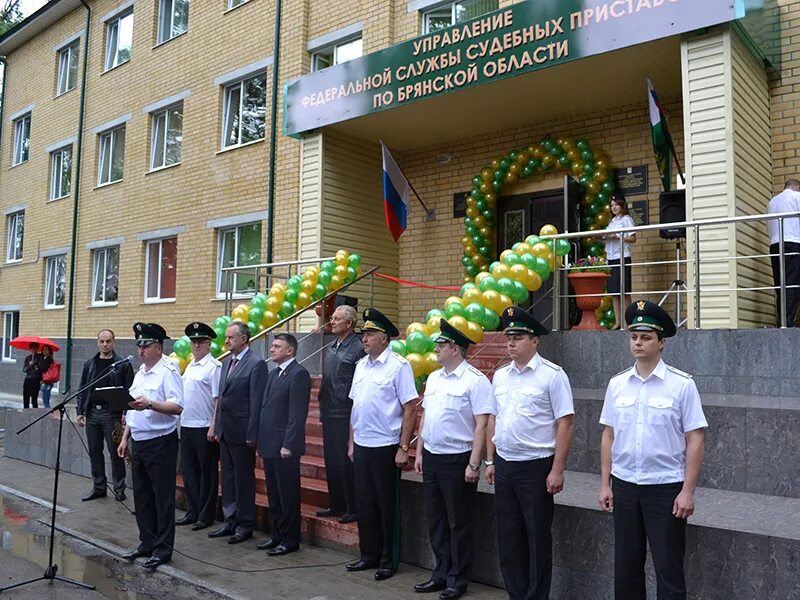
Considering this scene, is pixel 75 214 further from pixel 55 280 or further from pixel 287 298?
pixel 287 298

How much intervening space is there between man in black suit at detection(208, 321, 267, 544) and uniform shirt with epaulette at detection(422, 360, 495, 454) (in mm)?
2076

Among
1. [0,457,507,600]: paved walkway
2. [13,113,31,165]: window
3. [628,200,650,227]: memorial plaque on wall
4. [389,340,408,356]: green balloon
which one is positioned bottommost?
[0,457,507,600]: paved walkway

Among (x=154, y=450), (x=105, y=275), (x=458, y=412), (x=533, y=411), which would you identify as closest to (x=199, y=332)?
(x=154, y=450)

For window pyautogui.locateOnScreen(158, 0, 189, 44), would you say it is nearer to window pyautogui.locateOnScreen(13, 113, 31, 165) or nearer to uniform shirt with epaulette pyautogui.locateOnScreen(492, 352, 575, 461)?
window pyautogui.locateOnScreen(13, 113, 31, 165)

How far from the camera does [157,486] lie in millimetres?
5957

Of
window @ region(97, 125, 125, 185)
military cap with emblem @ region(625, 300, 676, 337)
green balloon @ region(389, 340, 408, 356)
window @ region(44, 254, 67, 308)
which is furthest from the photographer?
window @ region(44, 254, 67, 308)

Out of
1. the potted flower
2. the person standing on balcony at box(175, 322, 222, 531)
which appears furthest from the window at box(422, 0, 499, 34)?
the person standing on balcony at box(175, 322, 222, 531)

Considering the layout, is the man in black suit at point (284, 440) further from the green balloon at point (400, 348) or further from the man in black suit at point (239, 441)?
the green balloon at point (400, 348)

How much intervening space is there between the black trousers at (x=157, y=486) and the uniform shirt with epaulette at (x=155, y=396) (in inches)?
2.8

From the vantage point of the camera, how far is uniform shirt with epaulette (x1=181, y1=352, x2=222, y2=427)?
718 centimetres

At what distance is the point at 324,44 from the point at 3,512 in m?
9.32

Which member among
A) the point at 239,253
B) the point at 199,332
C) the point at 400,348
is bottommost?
the point at 400,348

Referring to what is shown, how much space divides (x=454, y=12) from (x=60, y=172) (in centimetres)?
1348

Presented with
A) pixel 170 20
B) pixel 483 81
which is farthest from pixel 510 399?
pixel 170 20
